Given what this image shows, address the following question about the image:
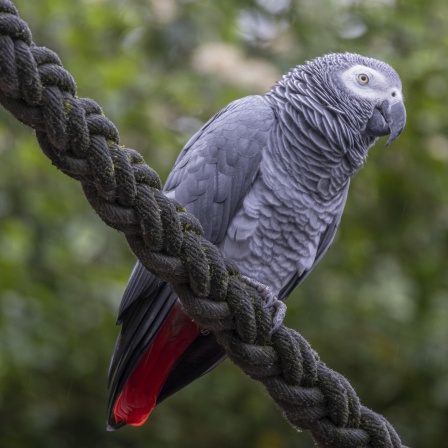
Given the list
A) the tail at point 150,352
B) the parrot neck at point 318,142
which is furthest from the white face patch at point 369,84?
the tail at point 150,352

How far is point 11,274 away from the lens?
9.68ft

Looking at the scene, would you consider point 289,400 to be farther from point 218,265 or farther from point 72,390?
point 72,390

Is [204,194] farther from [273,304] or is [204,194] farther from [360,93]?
[360,93]

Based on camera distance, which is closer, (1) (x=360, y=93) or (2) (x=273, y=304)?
(2) (x=273, y=304)

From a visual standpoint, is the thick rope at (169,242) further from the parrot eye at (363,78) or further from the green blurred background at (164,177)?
the green blurred background at (164,177)

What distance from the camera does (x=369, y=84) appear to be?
2219mm

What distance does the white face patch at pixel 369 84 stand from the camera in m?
2.19

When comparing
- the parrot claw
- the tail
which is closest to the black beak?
the parrot claw

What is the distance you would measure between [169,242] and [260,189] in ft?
2.30

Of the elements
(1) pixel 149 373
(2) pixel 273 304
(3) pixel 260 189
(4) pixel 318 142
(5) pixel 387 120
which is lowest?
(1) pixel 149 373

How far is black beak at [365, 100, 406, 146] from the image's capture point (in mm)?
2188

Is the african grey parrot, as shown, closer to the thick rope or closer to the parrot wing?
the parrot wing

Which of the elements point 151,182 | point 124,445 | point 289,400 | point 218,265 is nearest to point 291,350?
point 289,400

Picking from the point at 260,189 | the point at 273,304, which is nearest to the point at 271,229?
the point at 260,189
